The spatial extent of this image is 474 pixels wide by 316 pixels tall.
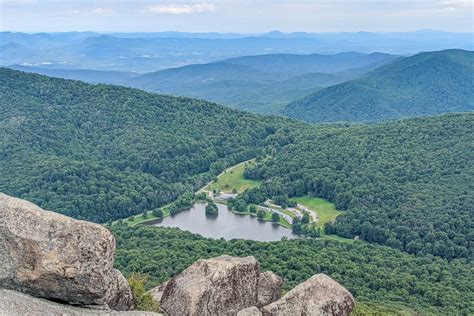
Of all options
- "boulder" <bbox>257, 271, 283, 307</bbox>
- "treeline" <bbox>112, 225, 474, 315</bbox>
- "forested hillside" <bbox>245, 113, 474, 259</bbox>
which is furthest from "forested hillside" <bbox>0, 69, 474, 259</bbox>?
"boulder" <bbox>257, 271, 283, 307</bbox>

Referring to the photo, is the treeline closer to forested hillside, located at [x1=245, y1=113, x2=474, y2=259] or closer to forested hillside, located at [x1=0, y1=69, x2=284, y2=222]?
forested hillside, located at [x1=245, y1=113, x2=474, y2=259]

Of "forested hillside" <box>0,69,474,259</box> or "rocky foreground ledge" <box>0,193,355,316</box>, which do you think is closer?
"rocky foreground ledge" <box>0,193,355,316</box>

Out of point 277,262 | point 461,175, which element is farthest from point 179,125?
point 277,262

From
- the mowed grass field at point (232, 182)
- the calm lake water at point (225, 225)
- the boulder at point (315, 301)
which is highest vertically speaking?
the boulder at point (315, 301)

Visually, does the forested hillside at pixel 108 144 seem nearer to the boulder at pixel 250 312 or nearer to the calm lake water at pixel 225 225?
the calm lake water at pixel 225 225

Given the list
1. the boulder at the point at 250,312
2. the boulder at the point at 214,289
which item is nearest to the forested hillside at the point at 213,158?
the boulder at the point at 214,289

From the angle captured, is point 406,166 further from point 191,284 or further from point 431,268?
point 191,284
